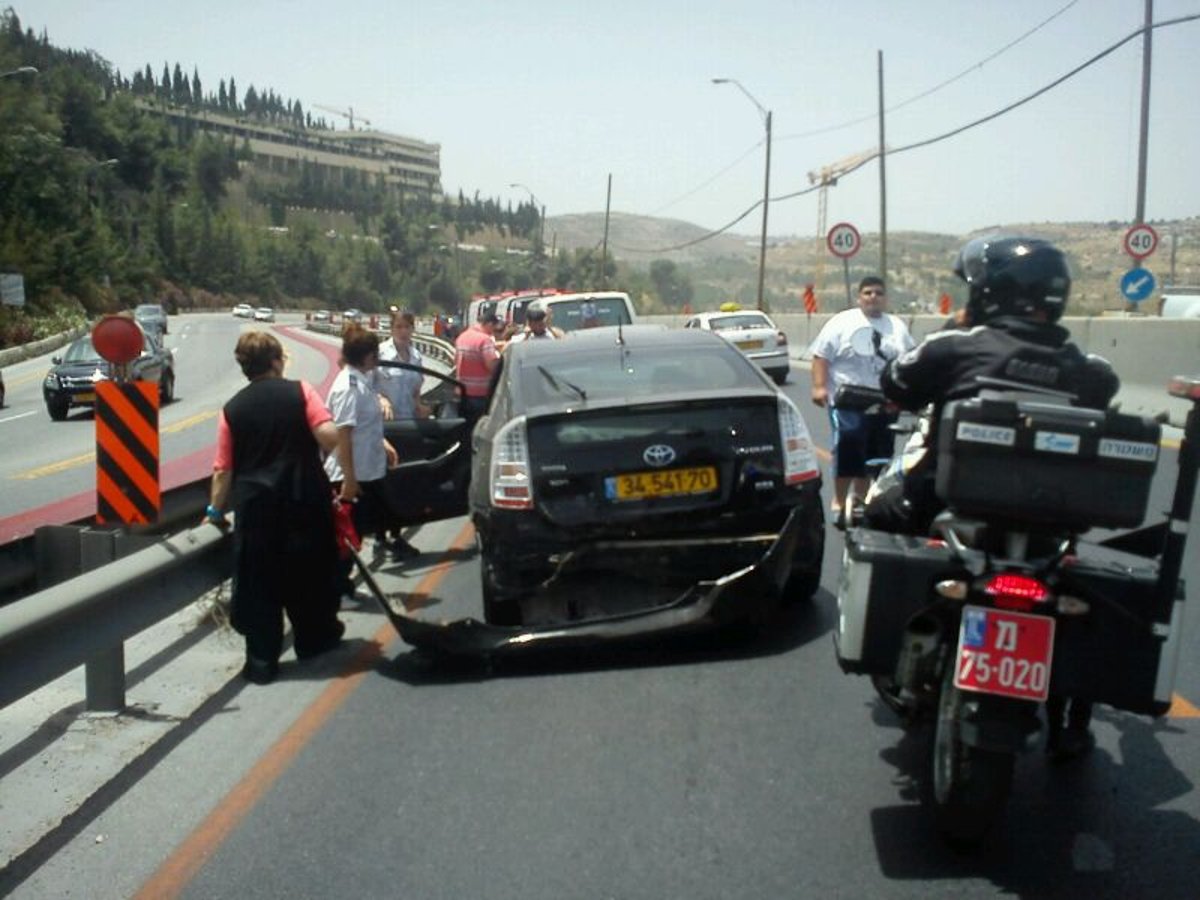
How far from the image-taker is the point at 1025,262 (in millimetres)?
4949

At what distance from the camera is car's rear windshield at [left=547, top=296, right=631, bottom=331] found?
23.0 metres

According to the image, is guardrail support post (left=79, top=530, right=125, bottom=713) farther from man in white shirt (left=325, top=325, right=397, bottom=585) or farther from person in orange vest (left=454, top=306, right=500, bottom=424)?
person in orange vest (left=454, top=306, right=500, bottom=424)

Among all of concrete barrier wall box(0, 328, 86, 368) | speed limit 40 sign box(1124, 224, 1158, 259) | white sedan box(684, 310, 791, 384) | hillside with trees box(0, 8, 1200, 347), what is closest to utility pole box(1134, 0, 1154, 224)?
speed limit 40 sign box(1124, 224, 1158, 259)

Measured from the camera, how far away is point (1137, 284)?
88.6ft

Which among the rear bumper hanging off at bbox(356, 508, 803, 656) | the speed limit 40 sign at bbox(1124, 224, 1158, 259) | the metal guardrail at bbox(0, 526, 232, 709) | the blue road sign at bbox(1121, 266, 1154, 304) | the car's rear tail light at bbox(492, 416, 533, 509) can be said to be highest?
Answer: the speed limit 40 sign at bbox(1124, 224, 1158, 259)

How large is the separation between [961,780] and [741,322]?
90.4 ft

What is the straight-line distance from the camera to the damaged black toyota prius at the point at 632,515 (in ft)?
23.9

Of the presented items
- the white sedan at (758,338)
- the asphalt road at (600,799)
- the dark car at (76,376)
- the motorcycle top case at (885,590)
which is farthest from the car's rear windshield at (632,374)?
the dark car at (76,376)

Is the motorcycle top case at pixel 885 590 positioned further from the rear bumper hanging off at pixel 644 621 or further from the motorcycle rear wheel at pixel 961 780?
the rear bumper hanging off at pixel 644 621

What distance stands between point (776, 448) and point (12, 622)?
151 inches

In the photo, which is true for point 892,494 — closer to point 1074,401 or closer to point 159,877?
point 1074,401

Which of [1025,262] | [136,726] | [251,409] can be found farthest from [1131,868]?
[251,409]

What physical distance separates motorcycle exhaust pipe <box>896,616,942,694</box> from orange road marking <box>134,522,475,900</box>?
231cm

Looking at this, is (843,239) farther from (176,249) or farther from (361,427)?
(176,249)
